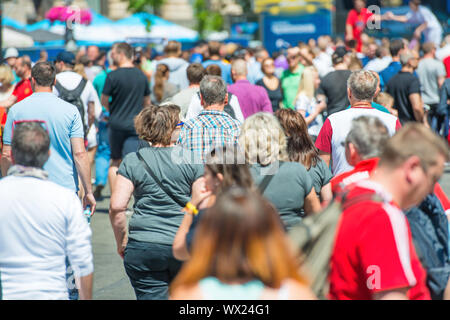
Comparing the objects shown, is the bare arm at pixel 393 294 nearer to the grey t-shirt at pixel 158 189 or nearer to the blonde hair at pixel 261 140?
the blonde hair at pixel 261 140

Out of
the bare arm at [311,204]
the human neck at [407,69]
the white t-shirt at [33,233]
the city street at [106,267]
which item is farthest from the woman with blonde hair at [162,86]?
the white t-shirt at [33,233]

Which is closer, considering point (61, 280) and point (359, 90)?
point (61, 280)

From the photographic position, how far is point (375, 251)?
2.71 meters

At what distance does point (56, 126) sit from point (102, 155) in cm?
513

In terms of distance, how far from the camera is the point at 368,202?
2766 mm

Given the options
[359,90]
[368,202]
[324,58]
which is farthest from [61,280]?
[324,58]

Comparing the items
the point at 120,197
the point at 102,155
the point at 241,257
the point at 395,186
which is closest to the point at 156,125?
the point at 120,197

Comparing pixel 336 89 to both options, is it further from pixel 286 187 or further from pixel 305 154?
pixel 286 187

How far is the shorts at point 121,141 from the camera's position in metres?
9.01

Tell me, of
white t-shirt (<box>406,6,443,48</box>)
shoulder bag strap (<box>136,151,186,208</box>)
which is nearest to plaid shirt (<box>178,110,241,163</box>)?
shoulder bag strap (<box>136,151,186,208</box>)

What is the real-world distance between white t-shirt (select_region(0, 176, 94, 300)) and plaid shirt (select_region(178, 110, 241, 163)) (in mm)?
1610

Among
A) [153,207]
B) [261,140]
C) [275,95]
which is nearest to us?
[261,140]
